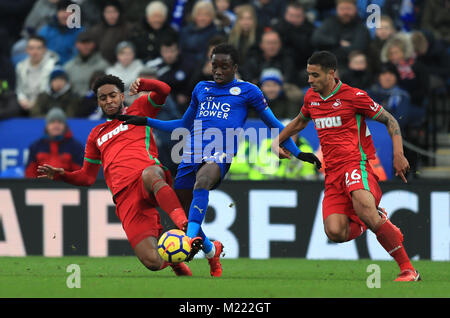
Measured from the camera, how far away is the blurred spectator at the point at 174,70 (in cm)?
1416

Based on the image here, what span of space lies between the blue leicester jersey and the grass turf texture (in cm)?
123

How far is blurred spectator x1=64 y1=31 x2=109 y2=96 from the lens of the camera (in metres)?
14.9

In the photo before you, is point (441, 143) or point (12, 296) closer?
point (12, 296)

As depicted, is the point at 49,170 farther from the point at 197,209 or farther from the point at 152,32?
the point at 152,32

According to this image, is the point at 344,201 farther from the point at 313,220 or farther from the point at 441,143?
the point at 441,143

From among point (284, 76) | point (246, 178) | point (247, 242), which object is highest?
point (284, 76)

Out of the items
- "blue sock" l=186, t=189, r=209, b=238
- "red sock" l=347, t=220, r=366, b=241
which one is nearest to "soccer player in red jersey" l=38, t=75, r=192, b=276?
"blue sock" l=186, t=189, r=209, b=238

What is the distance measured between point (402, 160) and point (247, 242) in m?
4.41

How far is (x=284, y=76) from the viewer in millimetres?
14273

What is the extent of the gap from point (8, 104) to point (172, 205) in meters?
6.39

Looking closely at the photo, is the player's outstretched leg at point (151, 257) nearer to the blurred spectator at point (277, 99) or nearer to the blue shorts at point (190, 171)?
the blue shorts at point (190, 171)

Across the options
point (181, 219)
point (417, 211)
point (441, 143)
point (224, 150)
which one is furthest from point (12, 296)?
point (441, 143)

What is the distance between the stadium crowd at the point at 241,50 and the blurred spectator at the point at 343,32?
0.6 inches
